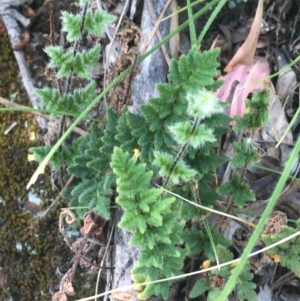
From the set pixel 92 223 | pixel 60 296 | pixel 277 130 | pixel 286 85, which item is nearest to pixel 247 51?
pixel 286 85

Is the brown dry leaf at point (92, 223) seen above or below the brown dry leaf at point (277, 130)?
below

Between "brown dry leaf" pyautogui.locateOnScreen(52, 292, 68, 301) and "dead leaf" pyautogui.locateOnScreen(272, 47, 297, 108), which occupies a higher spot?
"dead leaf" pyautogui.locateOnScreen(272, 47, 297, 108)

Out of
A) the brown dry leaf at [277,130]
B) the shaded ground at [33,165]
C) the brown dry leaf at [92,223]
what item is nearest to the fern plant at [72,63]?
the brown dry leaf at [92,223]

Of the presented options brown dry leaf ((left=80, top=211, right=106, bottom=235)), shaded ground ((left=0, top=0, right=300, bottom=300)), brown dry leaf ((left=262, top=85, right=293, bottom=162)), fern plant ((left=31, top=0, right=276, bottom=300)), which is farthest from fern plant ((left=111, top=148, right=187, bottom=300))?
brown dry leaf ((left=262, top=85, right=293, bottom=162))

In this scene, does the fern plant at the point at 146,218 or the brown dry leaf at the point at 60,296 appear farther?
the brown dry leaf at the point at 60,296

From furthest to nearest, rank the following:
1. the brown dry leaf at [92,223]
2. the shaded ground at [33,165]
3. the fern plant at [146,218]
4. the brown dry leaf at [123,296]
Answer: the shaded ground at [33,165] < the brown dry leaf at [92,223] < the brown dry leaf at [123,296] < the fern plant at [146,218]

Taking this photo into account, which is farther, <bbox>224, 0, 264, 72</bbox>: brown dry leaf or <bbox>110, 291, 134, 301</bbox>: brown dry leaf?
<bbox>224, 0, 264, 72</bbox>: brown dry leaf

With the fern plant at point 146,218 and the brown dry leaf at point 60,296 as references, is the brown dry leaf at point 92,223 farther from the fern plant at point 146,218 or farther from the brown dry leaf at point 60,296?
the fern plant at point 146,218

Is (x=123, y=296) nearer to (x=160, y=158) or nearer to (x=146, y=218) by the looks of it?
(x=146, y=218)

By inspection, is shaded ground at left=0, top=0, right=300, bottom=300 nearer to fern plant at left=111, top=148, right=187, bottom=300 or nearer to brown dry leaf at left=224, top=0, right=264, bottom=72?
brown dry leaf at left=224, top=0, right=264, bottom=72

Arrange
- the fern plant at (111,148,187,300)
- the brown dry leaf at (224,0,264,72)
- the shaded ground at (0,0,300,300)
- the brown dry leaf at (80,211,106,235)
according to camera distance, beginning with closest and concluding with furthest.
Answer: the fern plant at (111,148,187,300), the brown dry leaf at (80,211,106,235), the shaded ground at (0,0,300,300), the brown dry leaf at (224,0,264,72)
